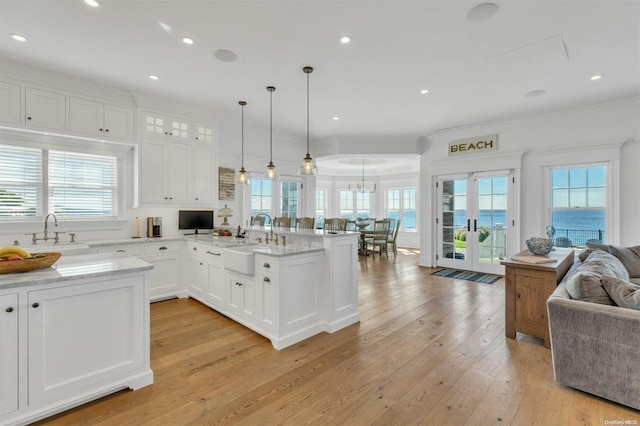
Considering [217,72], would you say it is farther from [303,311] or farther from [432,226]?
[432,226]

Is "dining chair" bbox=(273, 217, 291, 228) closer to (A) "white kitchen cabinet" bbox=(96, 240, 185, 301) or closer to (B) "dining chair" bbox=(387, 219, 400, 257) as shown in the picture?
(A) "white kitchen cabinet" bbox=(96, 240, 185, 301)

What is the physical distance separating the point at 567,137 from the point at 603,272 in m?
3.55

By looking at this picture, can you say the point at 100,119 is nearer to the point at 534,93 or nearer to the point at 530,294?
the point at 530,294

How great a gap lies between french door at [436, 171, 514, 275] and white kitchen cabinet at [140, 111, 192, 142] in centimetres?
494

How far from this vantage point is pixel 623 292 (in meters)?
1.98

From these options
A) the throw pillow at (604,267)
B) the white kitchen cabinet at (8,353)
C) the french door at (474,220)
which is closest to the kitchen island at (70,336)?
the white kitchen cabinet at (8,353)

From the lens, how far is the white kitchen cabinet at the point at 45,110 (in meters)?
3.39

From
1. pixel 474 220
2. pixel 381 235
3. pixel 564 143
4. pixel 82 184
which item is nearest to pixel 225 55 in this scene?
pixel 82 184

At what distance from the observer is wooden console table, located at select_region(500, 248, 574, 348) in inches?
112

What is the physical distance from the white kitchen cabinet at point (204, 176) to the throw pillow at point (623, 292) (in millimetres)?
4736

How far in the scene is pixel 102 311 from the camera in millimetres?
1996

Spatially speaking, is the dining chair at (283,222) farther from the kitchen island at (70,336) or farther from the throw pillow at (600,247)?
the throw pillow at (600,247)

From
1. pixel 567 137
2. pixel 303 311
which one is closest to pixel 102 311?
pixel 303 311

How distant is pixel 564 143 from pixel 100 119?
687 cm
